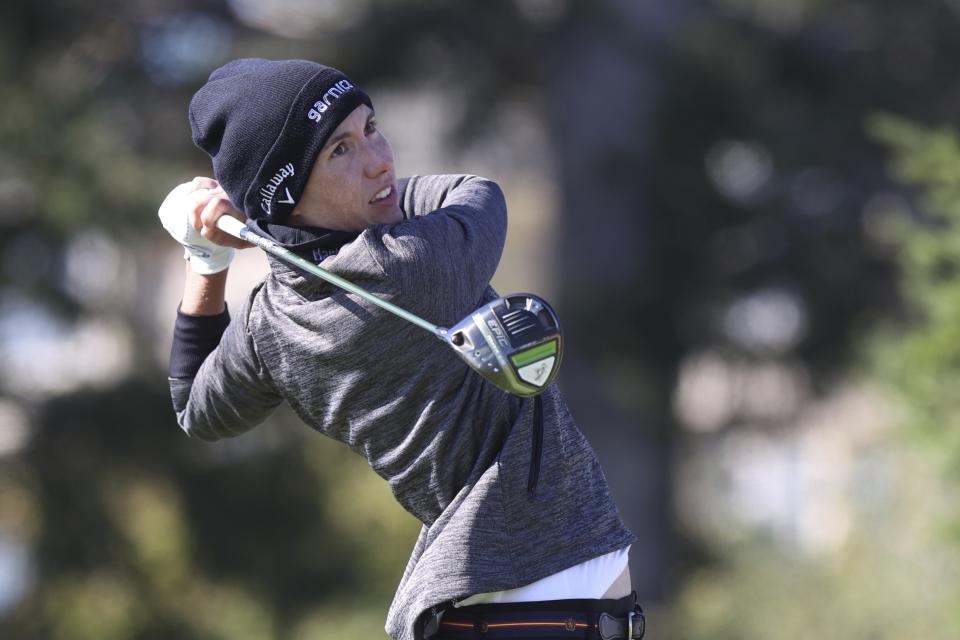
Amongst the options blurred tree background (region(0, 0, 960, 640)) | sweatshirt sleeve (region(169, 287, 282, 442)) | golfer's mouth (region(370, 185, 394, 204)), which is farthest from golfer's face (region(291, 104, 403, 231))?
blurred tree background (region(0, 0, 960, 640))

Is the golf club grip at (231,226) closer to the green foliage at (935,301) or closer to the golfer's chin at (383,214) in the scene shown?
the golfer's chin at (383,214)

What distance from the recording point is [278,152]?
2.62 meters

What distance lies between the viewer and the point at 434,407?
8.63ft

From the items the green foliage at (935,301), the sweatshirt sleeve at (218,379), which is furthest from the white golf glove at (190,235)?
the green foliage at (935,301)

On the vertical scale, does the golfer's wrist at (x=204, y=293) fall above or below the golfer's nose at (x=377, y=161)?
below

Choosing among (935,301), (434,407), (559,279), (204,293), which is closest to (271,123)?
(204,293)

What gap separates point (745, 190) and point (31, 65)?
558 cm

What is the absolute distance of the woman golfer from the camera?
8.50ft

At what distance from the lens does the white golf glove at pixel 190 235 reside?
281 cm

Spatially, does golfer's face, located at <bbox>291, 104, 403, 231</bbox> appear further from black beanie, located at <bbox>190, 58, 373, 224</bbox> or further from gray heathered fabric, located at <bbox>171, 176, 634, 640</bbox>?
gray heathered fabric, located at <bbox>171, 176, 634, 640</bbox>

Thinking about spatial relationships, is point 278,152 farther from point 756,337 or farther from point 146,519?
point 756,337

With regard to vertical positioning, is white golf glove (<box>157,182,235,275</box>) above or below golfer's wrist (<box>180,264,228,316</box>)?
above

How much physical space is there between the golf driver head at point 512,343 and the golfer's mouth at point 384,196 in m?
0.33

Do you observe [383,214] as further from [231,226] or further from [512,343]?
[512,343]
